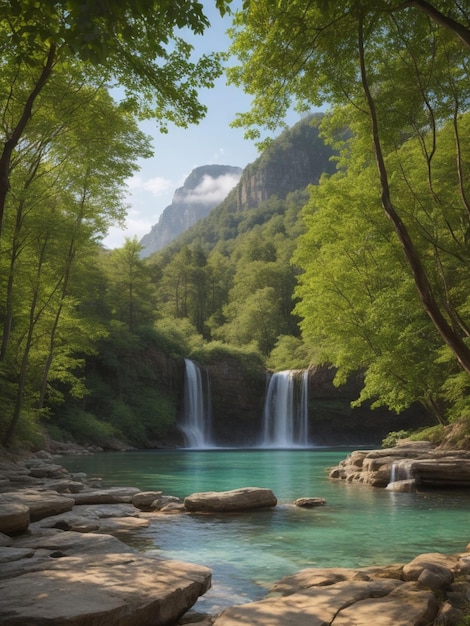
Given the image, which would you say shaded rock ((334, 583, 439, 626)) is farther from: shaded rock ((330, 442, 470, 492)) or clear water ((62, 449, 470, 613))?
shaded rock ((330, 442, 470, 492))

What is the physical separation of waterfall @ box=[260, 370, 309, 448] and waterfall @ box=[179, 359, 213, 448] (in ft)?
13.9

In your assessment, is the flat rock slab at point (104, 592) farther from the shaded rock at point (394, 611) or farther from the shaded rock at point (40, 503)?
the shaded rock at point (40, 503)

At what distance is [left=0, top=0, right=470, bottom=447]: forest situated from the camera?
569cm

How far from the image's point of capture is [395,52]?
7566 millimetres

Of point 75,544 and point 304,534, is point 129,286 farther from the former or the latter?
point 75,544

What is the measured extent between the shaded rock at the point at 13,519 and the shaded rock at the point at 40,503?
0.91m

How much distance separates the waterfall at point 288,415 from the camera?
117 feet

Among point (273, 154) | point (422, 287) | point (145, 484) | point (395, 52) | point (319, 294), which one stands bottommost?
point (145, 484)

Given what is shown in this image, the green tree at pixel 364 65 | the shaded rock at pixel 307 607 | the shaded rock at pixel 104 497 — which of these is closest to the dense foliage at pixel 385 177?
the green tree at pixel 364 65

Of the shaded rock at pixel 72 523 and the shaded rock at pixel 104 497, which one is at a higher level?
the shaded rock at pixel 72 523

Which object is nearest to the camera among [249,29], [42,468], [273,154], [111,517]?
[249,29]

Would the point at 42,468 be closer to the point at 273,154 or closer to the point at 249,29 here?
the point at 249,29

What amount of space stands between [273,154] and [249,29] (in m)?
135

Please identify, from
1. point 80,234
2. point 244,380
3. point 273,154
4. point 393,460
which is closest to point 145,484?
point 393,460
